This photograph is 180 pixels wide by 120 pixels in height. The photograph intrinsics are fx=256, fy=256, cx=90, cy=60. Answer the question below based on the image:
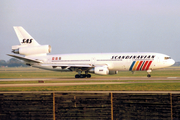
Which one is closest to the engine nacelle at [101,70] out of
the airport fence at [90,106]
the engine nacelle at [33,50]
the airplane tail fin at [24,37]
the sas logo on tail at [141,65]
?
the sas logo on tail at [141,65]

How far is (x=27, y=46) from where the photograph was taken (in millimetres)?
48656

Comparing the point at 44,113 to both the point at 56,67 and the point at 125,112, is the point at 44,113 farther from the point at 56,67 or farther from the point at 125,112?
the point at 56,67

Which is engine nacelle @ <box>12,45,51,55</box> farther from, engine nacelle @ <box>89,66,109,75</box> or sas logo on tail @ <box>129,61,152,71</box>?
sas logo on tail @ <box>129,61,152,71</box>

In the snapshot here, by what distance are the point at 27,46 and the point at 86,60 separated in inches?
467

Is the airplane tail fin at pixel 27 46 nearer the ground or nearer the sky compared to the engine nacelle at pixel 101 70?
nearer the sky

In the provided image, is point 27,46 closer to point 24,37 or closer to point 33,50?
point 33,50

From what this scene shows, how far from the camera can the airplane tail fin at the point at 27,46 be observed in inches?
1895

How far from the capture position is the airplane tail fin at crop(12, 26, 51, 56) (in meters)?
48.1

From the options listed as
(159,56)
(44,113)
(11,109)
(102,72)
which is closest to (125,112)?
(44,113)

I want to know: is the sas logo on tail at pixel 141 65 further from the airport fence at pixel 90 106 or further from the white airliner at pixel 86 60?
the airport fence at pixel 90 106

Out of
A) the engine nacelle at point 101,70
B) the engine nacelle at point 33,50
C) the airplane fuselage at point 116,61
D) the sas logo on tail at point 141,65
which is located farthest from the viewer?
the engine nacelle at point 33,50

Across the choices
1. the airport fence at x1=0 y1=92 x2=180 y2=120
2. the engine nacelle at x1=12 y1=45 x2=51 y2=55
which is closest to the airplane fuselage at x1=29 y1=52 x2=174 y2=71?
the engine nacelle at x1=12 y1=45 x2=51 y2=55

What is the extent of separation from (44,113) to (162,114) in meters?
5.77

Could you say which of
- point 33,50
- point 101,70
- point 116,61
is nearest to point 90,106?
point 101,70
